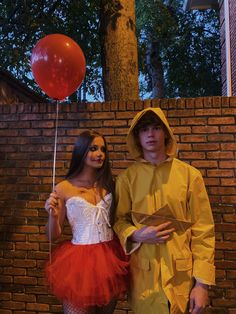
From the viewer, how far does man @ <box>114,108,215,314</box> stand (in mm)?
2082

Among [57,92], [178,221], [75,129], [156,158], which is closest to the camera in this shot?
[178,221]

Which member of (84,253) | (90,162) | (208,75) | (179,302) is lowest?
(179,302)

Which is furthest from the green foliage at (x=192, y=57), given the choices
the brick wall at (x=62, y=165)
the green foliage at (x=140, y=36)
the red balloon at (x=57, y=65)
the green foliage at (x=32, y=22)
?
the red balloon at (x=57, y=65)

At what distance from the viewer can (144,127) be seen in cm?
227

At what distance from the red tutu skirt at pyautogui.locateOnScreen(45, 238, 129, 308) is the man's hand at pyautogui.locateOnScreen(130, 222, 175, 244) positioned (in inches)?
11.1

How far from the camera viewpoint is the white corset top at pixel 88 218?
2.30 m

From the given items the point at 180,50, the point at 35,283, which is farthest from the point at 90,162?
the point at 180,50

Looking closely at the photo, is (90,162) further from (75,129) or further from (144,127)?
(75,129)

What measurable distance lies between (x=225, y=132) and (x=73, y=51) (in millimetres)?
1484

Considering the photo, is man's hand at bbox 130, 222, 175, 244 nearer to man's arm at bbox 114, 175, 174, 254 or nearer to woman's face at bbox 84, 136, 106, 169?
man's arm at bbox 114, 175, 174, 254

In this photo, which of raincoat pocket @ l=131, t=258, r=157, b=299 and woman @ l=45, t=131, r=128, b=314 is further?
woman @ l=45, t=131, r=128, b=314

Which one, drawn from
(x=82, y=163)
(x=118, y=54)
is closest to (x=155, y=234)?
(x=82, y=163)

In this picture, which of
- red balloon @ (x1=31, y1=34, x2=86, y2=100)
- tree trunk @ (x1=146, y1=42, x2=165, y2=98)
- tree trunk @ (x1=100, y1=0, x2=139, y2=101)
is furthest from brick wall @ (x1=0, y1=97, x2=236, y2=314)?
tree trunk @ (x1=146, y1=42, x2=165, y2=98)

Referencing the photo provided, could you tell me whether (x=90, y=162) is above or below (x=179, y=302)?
above
